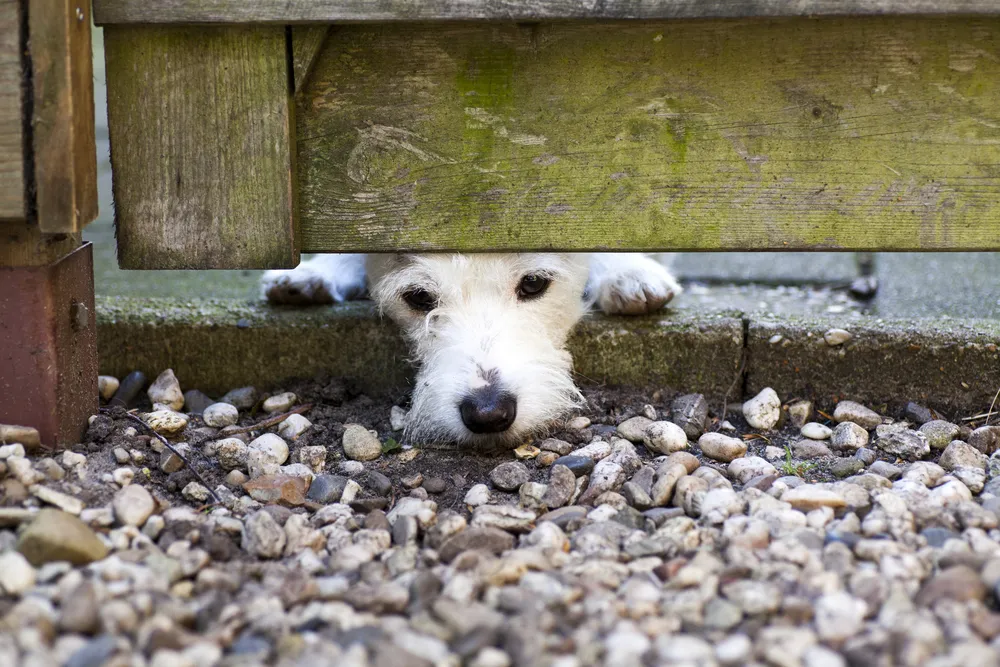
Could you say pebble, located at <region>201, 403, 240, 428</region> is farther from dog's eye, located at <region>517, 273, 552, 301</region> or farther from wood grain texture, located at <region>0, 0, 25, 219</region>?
dog's eye, located at <region>517, 273, 552, 301</region>

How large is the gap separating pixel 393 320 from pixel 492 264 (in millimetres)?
470

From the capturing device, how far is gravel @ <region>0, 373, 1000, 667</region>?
5.54 feet

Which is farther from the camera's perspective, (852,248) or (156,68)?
(852,248)

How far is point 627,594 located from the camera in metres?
1.89

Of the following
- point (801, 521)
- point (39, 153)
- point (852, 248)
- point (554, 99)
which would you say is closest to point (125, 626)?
point (39, 153)

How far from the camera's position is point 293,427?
10.0ft

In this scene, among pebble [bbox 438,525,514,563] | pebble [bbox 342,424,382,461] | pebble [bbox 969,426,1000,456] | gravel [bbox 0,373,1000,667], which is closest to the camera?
gravel [bbox 0,373,1000,667]

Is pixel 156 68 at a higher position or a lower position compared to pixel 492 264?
higher

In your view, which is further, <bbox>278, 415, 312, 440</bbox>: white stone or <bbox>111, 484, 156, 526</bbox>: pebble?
<bbox>278, 415, 312, 440</bbox>: white stone

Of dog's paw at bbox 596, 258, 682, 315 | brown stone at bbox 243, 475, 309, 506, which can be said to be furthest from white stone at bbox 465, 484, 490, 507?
dog's paw at bbox 596, 258, 682, 315

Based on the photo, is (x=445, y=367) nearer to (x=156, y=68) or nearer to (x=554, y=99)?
(x=554, y=99)

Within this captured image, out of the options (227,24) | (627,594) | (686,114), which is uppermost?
(227,24)

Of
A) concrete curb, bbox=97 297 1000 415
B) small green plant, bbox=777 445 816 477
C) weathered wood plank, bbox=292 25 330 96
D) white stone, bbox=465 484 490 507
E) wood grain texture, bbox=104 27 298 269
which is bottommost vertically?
white stone, bbox=465 484 490 507

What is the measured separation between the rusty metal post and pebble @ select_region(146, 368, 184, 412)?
1.99 feet
